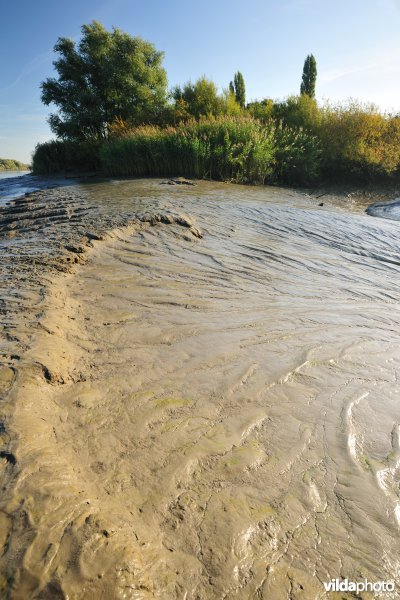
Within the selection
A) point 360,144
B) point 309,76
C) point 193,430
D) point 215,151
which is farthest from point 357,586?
point 309,76

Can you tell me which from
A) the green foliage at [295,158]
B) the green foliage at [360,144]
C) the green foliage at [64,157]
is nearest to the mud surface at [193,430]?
the green foliage at [295,158]

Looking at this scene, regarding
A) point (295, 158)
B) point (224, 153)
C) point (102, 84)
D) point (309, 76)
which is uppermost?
point (309, 76)

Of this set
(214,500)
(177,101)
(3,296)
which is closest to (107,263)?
(3,296)

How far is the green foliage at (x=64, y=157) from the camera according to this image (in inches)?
826

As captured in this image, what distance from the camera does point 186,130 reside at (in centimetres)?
1378

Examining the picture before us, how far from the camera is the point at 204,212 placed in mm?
7539

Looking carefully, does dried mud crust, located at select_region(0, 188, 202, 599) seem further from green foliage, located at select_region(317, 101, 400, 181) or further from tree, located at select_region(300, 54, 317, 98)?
tree, located at select_region(300, 54, 317, 98)

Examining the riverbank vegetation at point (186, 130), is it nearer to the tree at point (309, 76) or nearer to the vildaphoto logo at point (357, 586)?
the vildaphoto logo at point (357, 586)

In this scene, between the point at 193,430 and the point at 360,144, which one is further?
the point at 360,144

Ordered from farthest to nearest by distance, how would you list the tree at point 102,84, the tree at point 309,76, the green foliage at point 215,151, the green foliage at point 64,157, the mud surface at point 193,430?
the tree at point 309,76
the tree at point 102,84
the green foliage at point 64,157
the green foliage at point 215,151
the mud surface at point 193,430

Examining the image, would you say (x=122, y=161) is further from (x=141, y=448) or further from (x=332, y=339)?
(x=141, y=448)

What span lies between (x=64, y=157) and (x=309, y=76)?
23.8 metres

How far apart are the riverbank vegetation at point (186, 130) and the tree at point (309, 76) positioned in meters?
14.9

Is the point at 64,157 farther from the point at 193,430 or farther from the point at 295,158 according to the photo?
the point at 193,430
